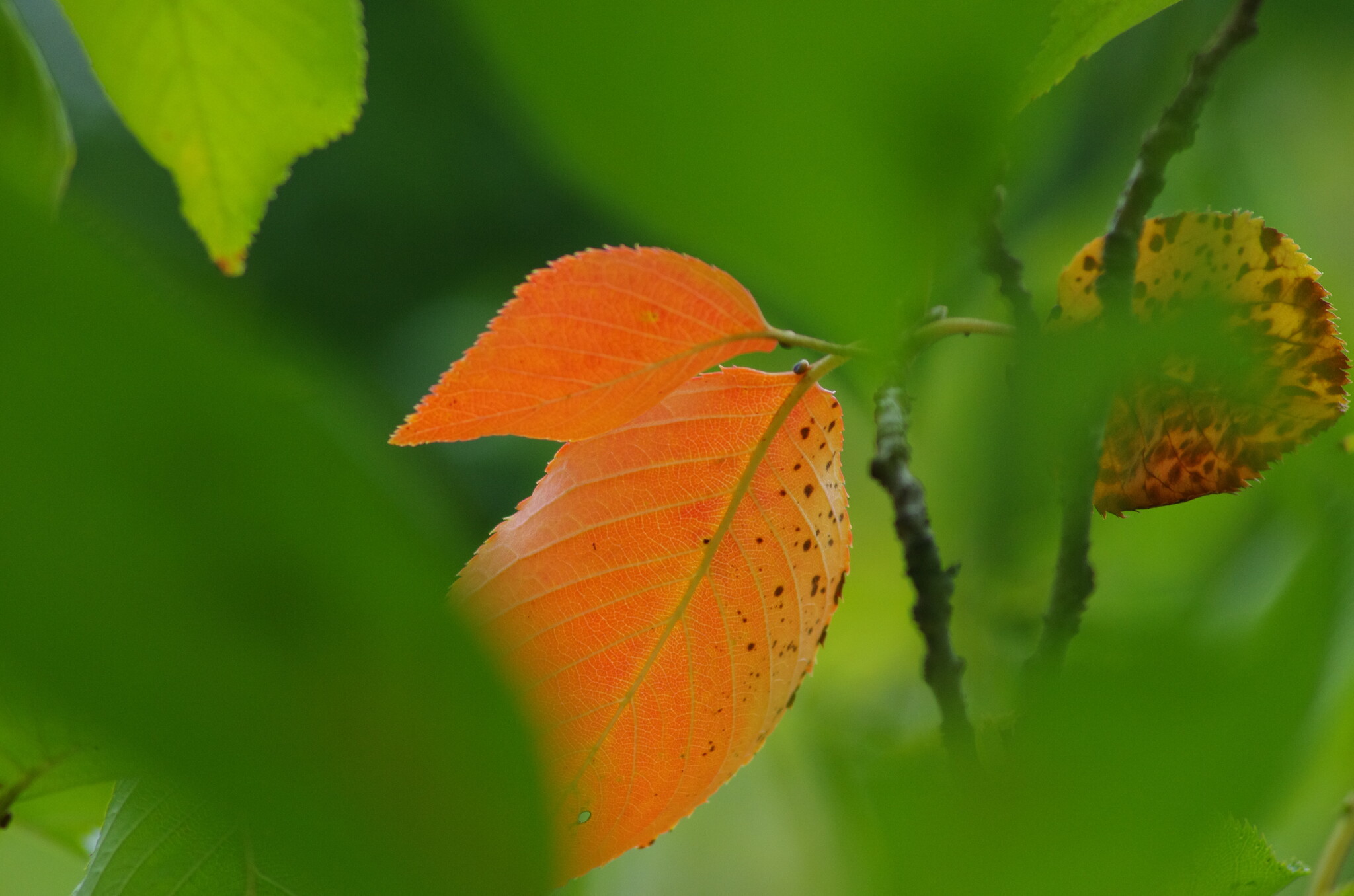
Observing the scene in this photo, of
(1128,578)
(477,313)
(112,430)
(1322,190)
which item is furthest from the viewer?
(477,313)

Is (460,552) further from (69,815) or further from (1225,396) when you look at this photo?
A: (69,815)

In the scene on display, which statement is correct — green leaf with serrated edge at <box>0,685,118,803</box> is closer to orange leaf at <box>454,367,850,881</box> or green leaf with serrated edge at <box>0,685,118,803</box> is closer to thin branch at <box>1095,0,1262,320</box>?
orange leaf at <box>454,367,850,881</box>

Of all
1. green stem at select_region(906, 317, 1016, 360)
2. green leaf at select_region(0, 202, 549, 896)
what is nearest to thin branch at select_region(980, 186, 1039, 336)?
green stem at select_region(906, 317, 1016, 360)

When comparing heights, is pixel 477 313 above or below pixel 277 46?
above

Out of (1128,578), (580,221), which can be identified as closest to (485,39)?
(1128,578)

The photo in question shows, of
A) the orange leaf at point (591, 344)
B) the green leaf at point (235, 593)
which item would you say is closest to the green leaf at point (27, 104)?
the orange leaf at point (591, 344)

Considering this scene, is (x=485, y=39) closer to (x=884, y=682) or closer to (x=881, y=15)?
(x=881, y=15)
